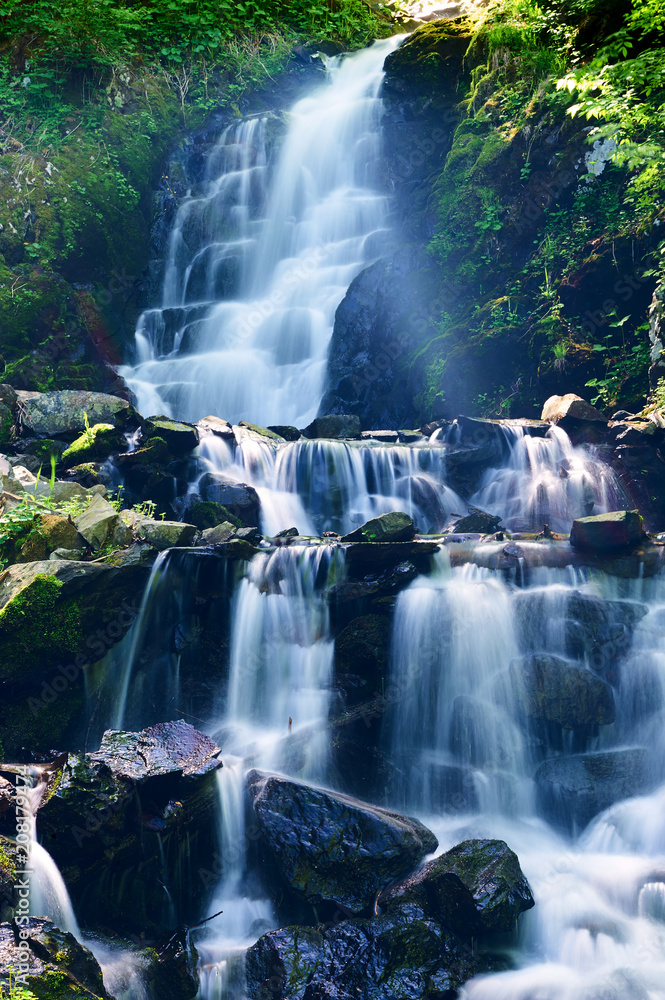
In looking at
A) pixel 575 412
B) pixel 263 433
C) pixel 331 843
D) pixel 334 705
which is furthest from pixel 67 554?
pixel 575 412

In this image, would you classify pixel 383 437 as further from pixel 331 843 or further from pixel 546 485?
pixel 331 843

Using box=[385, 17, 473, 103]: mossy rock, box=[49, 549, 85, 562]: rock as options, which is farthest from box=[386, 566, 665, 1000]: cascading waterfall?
box=[385, 17, 473, 103]: mossy rock

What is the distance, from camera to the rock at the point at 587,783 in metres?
5.57

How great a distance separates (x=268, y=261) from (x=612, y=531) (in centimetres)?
1168

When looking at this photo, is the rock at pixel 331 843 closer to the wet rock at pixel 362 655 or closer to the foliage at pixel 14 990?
the wet rock at pixel 362 655

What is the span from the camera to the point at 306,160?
1709 centimetres

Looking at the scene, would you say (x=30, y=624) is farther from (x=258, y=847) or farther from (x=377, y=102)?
(x=377, y=102)

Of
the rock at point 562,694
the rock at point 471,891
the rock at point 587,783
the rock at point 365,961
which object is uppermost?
the rock at point 562,694

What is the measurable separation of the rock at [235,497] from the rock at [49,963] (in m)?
5.56

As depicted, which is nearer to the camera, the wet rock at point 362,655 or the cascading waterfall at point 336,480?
the wet rock at point 362,655

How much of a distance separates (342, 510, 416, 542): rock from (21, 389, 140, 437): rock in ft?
14.9

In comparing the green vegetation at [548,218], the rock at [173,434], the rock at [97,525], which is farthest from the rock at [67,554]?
the green vegetation at [548,218]

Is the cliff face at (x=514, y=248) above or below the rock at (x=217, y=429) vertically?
above

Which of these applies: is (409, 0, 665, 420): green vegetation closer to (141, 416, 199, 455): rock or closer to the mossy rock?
the mossy rock
